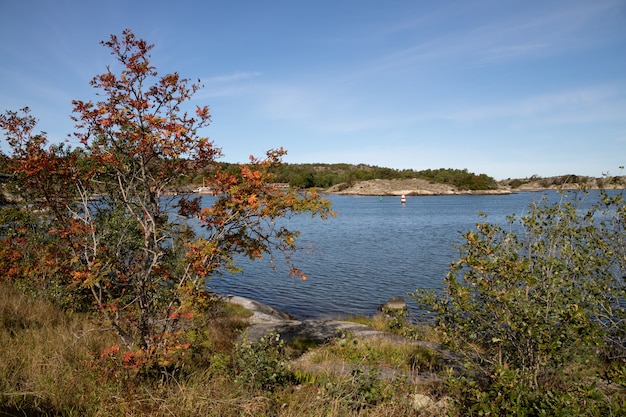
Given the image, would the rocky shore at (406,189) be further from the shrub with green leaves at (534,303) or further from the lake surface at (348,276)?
the shrub with green leaves at (534,303)

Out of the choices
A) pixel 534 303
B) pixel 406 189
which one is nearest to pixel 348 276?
pixel 534 303

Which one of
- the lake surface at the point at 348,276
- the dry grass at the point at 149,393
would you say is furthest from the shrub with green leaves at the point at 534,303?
the lake surface at the point at 348,276

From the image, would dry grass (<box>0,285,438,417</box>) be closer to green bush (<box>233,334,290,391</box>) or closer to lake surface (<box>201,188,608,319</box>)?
green bush (<box>233,334,290,391</box>)

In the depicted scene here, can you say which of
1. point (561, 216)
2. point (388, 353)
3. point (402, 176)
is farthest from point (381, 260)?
point (402, 176)

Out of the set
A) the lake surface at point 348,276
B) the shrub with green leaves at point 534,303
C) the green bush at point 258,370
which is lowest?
the lake surface at point 348,276

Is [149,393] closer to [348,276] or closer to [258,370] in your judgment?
[258,370]

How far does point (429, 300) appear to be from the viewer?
773cm

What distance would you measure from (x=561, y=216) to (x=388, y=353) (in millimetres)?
5378

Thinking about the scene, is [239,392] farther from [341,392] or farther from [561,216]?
[561,216]

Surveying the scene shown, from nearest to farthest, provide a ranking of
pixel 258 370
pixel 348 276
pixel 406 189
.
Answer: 1. pixel 258 370
2. pixel 348 276
3. pixel 406 189

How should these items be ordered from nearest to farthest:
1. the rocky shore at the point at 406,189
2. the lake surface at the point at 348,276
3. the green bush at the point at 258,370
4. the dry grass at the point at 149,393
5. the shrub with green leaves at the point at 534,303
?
the dry grass at the point at 149,393, the shrub with green leaves at the point at 534,303, the green bush at the point at 258,370, the lake surface at the point at 348,276, the rocky shore at the point at 406,189

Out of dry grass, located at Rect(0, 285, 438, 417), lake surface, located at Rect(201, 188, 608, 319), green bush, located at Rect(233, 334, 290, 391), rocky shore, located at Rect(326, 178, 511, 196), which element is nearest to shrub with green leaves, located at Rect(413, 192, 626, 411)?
dry grass, located at Rect(0, 285, 438, 417)

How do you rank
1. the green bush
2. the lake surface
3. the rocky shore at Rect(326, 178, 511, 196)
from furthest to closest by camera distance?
the rocky shore at Rect(326, 178, 511, 196) < the lake surface < the green bush

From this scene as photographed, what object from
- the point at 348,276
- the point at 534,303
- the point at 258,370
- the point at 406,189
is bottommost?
the point at 348,276
